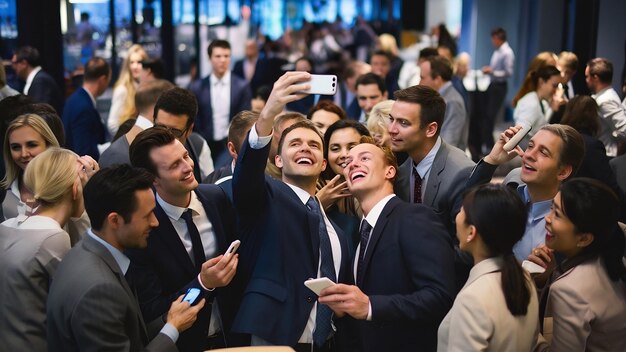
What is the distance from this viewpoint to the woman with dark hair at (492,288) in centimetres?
267

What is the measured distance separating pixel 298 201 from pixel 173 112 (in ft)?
4.79

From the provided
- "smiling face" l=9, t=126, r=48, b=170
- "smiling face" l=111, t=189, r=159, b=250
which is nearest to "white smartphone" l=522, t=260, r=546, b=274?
"smiling face" l=111, t=189, r=159, b=250

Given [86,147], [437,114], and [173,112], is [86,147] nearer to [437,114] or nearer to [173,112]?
[173,112]

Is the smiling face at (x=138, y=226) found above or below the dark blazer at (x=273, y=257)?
above

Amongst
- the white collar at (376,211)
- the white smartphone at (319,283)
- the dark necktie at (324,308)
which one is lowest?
the dark necktie at (324,308)

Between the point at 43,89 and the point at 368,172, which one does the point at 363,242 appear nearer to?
the point at 368,172

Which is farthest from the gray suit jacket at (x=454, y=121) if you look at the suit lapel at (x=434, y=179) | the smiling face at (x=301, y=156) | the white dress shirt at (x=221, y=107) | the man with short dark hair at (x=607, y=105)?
the smiling face at (x=301, y=156)

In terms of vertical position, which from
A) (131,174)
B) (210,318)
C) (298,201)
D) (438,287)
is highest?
(131,174)

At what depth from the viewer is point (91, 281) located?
8.69 ft

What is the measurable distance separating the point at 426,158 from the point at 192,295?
146cm

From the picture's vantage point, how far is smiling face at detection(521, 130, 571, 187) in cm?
369

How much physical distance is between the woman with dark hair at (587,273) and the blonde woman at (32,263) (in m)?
1.87

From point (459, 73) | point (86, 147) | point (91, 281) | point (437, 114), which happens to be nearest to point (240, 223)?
point (91, 281)

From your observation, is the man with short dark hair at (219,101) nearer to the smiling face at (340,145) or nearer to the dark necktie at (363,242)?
the smiling face at (340,145)
